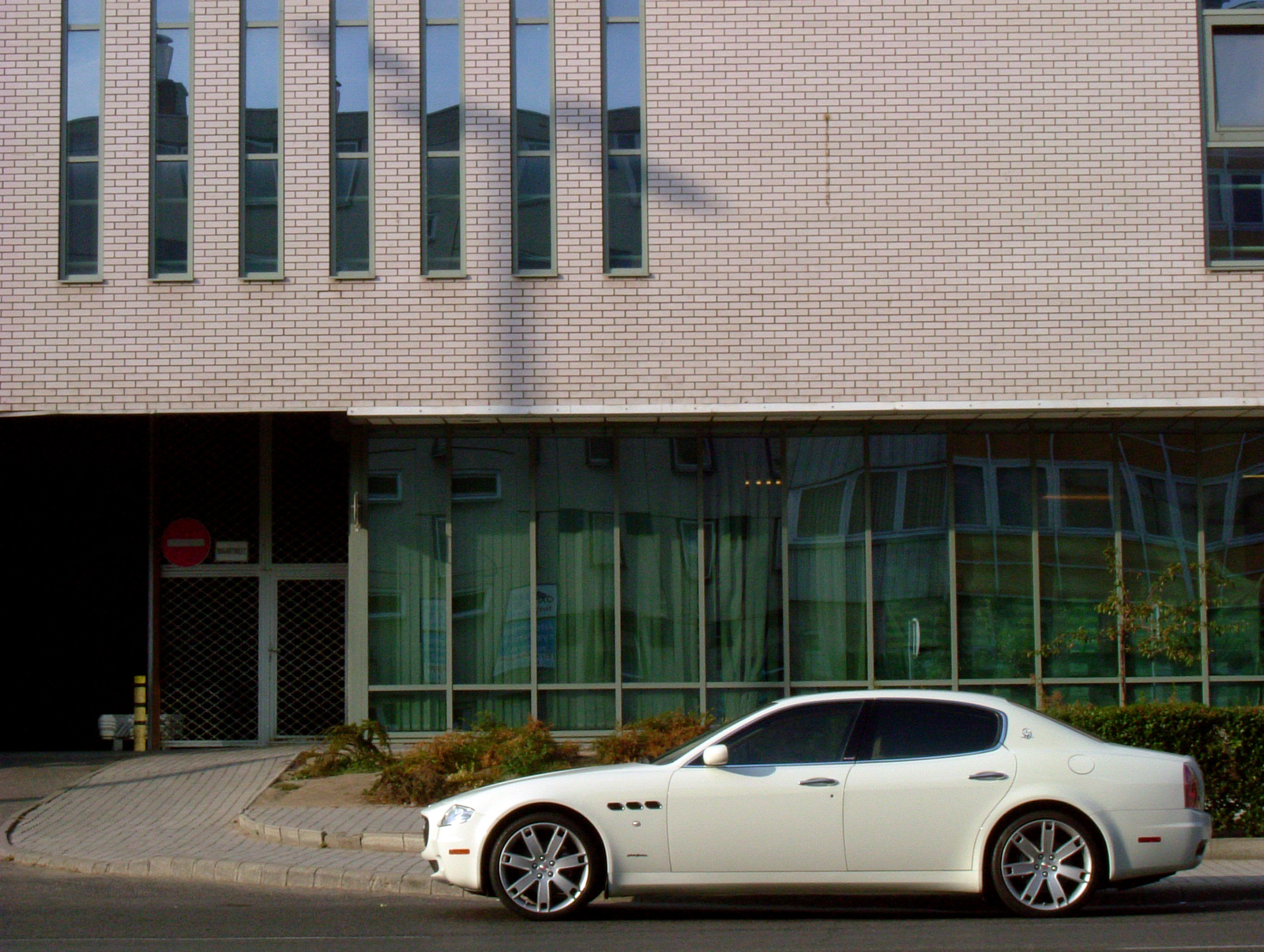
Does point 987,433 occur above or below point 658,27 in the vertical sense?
below

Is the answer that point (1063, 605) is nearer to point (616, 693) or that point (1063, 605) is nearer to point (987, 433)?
point (987, 433)

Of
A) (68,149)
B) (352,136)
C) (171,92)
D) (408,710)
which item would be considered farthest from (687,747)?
(68,149)

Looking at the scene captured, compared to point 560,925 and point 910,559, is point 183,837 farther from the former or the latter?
point 910,559

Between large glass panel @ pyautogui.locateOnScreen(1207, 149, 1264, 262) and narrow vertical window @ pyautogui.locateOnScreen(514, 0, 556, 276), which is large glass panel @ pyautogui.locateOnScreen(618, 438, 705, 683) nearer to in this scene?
narrow vertical window @ pyautogui.locateOnScreen(514, 0, 556, 276)

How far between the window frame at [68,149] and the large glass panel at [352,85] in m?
2.36

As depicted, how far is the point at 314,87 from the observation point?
47.7 ft

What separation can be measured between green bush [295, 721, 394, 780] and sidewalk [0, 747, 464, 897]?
50 cm

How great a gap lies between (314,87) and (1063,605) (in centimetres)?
928

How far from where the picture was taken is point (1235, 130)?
1441 cm

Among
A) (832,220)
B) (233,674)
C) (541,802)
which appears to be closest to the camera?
(541,802)

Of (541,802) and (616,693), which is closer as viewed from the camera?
(541,802)

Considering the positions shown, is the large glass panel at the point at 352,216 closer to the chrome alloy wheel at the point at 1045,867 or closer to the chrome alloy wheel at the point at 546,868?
the chrome alloy wheel at the point at 546,868

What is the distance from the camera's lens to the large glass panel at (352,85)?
14.7 metres

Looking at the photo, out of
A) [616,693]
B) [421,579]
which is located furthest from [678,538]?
[421,579]
